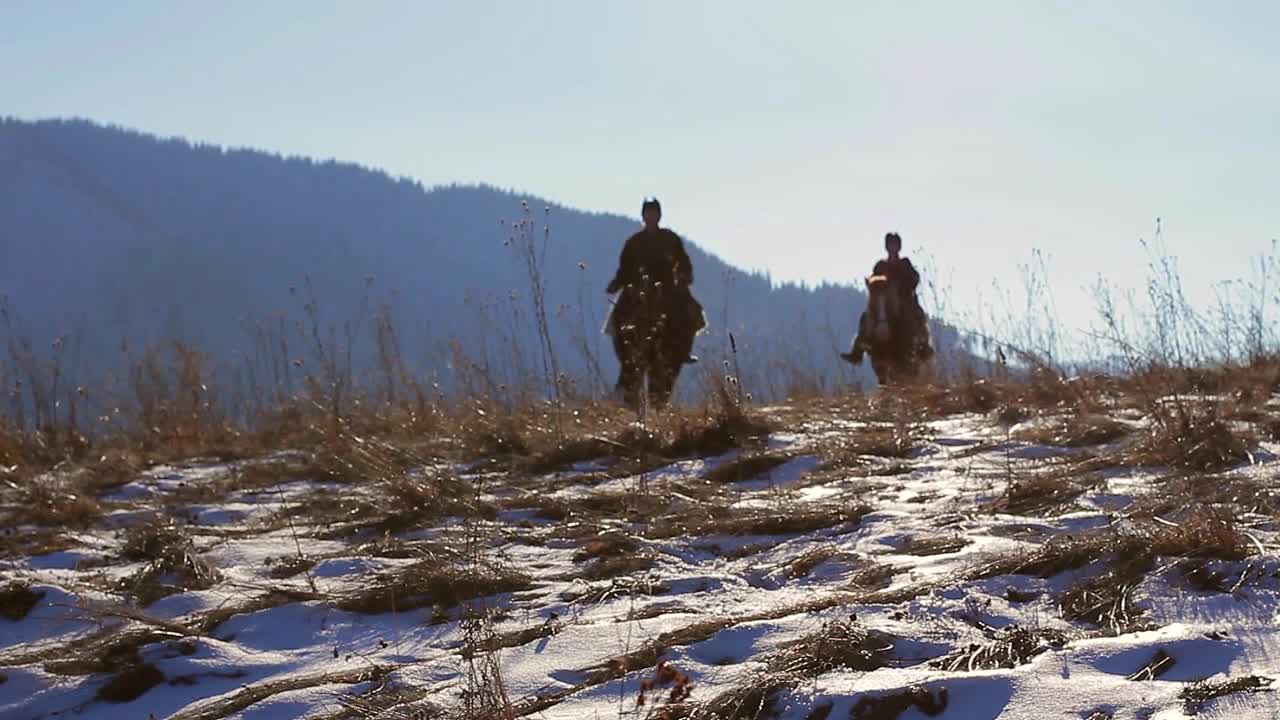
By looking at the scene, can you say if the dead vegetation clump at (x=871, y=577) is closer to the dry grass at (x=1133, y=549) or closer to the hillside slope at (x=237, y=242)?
the dry grass at (x=1133, y=549)

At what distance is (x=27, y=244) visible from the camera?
360 ft

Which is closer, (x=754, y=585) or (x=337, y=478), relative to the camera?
(x=754, y=585)

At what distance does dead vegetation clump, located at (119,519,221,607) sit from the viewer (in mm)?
2783

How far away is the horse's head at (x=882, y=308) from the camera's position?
8711 millimetres

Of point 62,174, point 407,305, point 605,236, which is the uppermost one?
point 62,174

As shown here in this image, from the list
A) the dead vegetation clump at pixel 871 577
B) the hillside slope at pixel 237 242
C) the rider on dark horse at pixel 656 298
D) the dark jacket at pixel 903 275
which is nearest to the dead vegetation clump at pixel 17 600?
the dead vegetation clump at pixel 871 577

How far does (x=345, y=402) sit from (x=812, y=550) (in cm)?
466

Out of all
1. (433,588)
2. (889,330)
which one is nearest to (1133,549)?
(433,588)

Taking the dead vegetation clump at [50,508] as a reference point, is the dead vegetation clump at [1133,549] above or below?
below

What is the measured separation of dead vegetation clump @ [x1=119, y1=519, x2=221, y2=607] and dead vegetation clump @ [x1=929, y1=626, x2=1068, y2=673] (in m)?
1.91

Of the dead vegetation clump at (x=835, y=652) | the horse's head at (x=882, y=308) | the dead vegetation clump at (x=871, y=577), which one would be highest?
the horse's head at (x=882, y=308)

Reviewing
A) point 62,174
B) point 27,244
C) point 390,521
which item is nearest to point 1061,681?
point 390,521

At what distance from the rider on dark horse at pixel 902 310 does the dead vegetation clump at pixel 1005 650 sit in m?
6.75

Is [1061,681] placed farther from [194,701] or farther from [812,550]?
[194,701]
